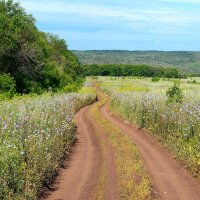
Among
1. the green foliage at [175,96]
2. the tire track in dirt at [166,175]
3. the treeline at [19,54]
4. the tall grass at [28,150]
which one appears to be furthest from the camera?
the treeline at [19,54]

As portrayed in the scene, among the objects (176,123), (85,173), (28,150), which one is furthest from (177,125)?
(28,150)

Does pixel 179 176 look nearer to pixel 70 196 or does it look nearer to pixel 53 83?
pixel 70 196

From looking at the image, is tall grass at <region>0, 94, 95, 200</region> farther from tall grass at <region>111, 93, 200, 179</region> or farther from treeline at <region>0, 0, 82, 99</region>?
treeline at <region>0, 0, 82, 99</region>

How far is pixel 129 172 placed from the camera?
13258 millimetres

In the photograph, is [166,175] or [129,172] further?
[166,175]

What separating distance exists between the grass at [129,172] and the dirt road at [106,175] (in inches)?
7.8

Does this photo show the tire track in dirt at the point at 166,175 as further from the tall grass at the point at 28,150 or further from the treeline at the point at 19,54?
the treeline at the point at 19,54

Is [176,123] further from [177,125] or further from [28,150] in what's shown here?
[28,150]

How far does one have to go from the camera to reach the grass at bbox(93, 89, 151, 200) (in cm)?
1109

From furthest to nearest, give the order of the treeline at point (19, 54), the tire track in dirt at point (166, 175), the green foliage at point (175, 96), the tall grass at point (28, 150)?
1. the treeline at point (19, 54)
2. the green foliage at point (175, 96)
3. the tire track in dirt at point (166, 175)
4. the tall grass at point (28, 150)

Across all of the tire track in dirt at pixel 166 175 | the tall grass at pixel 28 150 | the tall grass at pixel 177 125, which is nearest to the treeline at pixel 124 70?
the tall grass at pixel 177 125

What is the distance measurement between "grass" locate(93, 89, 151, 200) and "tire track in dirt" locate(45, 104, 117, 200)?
0.20 m

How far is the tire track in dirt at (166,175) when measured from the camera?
38.2 ft

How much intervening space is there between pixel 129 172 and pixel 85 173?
1.33 m
